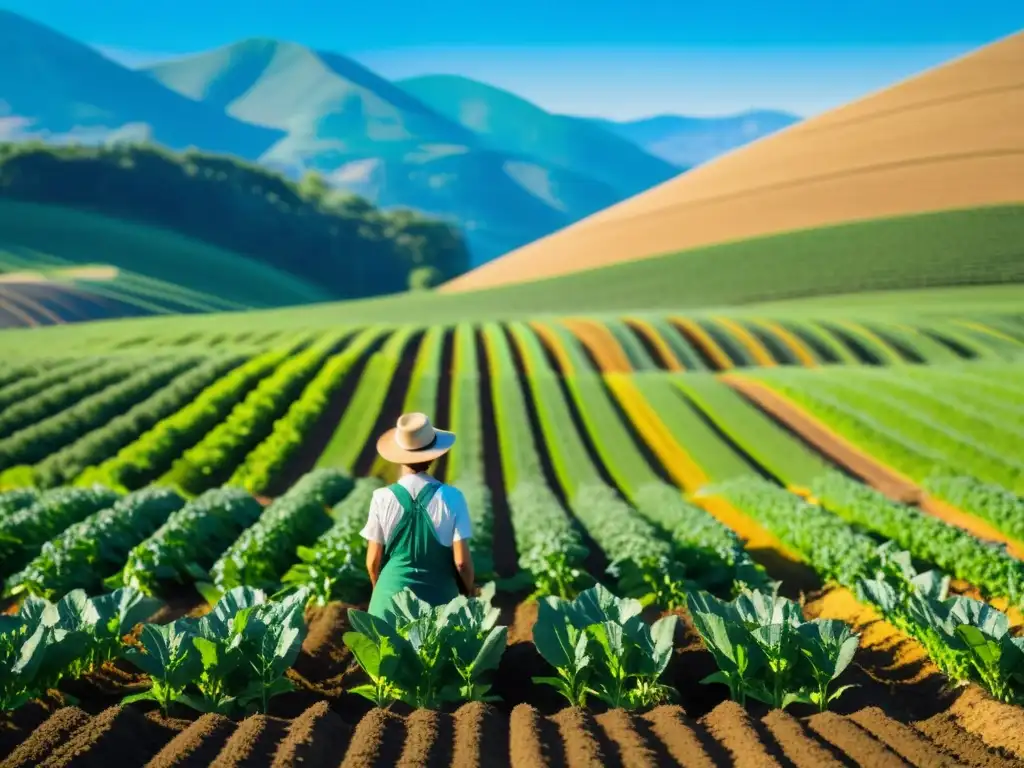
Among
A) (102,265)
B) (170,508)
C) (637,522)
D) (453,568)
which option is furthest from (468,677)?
(102,265)

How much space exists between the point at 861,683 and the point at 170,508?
9876mm

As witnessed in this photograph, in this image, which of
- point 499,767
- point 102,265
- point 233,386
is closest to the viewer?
point 499,767

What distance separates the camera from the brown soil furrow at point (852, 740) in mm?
5360

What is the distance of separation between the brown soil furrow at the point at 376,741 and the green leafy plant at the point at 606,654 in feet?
3.60

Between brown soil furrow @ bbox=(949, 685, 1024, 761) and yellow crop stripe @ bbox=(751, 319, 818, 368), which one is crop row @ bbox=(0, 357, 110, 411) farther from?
yellow crop stripe @ bbox=(751, 319, 818, 368)

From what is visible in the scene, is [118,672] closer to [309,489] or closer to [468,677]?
[468,677]

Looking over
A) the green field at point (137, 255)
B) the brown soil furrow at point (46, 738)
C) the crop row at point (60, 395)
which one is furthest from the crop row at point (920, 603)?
the green field at point (137, 255)

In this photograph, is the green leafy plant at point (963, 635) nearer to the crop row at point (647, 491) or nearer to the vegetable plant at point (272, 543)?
the crop row at point (647, 491)

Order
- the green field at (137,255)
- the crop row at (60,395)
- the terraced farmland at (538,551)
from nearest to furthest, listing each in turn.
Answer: the terraced farmland at (538,551) < the crop row at (60,395) < the green field at (137,255)

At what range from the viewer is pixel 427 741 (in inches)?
222

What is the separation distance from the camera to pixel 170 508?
13281 millimetres

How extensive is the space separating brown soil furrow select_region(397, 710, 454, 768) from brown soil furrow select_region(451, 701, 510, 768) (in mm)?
59

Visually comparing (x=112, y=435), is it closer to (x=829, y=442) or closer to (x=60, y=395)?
(x=60, y=395)

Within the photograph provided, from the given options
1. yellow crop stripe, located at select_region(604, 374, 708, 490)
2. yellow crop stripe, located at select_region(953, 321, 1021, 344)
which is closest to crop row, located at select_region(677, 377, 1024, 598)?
yellow crop stripe, located at select_region(604, 374, 708, 490)
